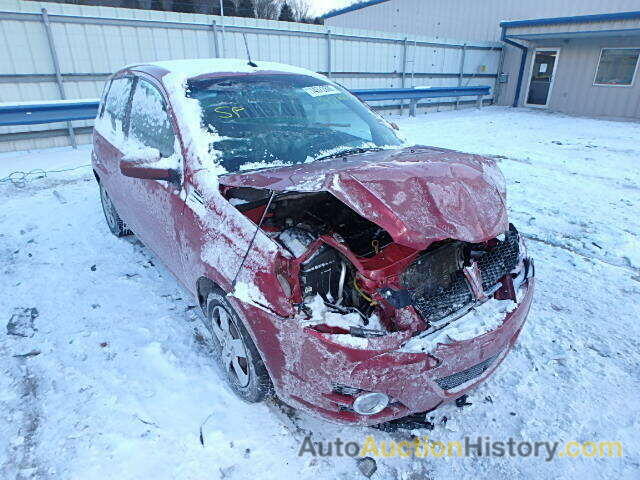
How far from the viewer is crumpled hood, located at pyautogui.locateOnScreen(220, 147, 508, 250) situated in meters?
1.86

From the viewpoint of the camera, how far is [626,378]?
2459mm

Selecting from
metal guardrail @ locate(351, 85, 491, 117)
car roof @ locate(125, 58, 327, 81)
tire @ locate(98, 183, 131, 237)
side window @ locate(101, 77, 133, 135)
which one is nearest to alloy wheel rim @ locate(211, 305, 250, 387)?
car roof @ locate(125, 58, 327, 81)

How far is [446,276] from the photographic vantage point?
2148 millimetres

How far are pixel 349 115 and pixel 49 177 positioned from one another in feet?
17.9

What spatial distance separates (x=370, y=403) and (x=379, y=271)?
61 centimetres

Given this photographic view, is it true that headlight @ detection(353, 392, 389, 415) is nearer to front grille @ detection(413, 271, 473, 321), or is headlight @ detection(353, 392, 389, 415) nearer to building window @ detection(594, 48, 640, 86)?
front grille @ detection(413, 271, 473, 321)

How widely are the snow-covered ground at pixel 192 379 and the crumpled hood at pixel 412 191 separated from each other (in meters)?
1.11

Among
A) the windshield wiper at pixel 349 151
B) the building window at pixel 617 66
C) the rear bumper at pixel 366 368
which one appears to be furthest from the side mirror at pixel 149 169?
the building window at pixel 617 66

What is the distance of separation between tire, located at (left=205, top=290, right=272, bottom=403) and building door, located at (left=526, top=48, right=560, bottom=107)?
1811cm

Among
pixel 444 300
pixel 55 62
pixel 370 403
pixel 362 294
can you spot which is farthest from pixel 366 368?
pixel 55 62

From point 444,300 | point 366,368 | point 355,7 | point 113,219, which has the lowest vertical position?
point 113,219

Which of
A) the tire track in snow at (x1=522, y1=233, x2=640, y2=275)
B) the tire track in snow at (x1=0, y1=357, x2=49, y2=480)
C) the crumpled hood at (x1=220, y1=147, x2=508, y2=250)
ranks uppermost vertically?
the crumpled hood at (x1=220, y1=147, x2=508, y2=250)

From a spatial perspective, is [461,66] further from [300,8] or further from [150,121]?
[300,8]

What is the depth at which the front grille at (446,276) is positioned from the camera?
1.94m
